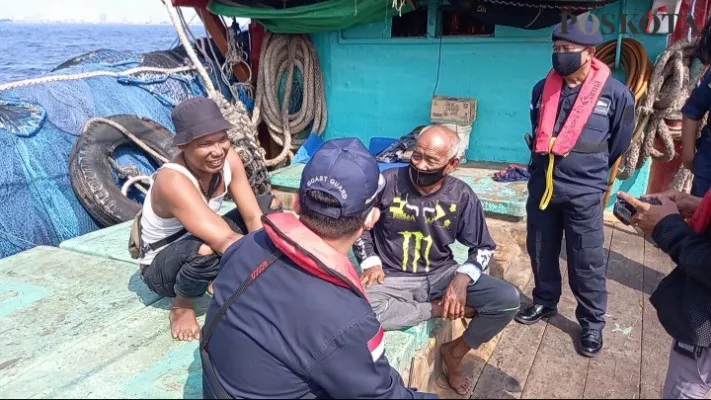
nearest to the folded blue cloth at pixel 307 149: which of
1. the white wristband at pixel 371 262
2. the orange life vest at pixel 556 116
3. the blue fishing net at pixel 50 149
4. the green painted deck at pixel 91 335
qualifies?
the blue fishing net at pixel 50 149

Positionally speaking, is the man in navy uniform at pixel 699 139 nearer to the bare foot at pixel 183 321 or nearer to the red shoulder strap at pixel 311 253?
the red shoulder strap at pixel 311 253

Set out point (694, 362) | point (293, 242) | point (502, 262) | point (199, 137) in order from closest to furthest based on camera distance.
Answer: point (293, 242) → point (694, 362) → point (199, 137) → point (502, 262)

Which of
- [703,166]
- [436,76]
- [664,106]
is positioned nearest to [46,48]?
[436,76]

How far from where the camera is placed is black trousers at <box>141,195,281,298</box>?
2285 millimetres

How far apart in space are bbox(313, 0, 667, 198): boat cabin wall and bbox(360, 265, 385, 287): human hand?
10.7 ft

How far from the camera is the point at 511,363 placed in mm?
2852

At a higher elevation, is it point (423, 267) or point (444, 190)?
point (444, 190)

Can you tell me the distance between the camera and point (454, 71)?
208 inches

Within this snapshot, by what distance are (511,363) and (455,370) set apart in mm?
389

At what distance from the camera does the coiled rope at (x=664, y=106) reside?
4156mm

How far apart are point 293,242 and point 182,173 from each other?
3.76 feet

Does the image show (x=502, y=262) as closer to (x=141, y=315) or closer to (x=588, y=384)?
(x=588, y=384)

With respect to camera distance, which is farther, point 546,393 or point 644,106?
point 644,106

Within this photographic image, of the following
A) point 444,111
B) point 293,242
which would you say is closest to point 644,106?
point 444,111
